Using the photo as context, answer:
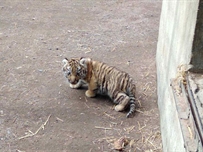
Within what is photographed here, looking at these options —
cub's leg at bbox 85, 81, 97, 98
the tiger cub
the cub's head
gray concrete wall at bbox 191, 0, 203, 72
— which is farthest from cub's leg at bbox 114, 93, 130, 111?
gray concrete wall at bbox 191, 0, 203, 72

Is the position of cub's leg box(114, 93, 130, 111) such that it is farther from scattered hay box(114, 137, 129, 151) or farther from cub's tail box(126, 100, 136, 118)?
scattered hay box(114, 137, 129, 151)

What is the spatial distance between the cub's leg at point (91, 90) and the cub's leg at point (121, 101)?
1.12ft

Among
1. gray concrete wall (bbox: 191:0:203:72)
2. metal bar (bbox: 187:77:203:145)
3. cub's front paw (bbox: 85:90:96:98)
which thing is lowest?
cub's front paw (bbox: 85:90:96:98)

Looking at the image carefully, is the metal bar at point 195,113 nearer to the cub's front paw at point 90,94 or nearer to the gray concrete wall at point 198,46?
the gray concrete wall at point 198,46

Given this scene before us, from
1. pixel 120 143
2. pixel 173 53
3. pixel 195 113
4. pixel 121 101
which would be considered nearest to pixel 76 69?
pixel 121 101

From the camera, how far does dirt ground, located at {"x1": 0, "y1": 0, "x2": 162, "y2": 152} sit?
4.56 meters

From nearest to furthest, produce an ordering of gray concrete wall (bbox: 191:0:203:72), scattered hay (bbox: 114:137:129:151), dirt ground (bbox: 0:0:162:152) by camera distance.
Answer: gray concrete wall (bbox: 191:0:203:72)
scattered hay (bbox: 114:137:129:151)
dirt ground (bbox: 0:0:162:152)

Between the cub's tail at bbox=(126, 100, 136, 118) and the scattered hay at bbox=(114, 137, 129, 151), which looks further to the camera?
the cub's tail at bbox=(126, 100, 136, 118)

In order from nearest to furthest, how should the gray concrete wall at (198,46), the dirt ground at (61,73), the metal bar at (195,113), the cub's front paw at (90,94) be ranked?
the metal bar at (195,113), the gray concrete wall at (198,46), the dirt ground at (61,73), the cub's front paw at (90,94)

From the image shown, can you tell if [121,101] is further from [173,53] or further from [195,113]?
[195,113]

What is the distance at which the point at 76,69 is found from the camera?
512 centimetres

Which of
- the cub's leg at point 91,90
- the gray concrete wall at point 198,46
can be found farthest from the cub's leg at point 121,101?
the gray concrete wall at point 198,46

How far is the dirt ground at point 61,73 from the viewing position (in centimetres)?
456

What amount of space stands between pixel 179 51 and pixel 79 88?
79.1 inches
